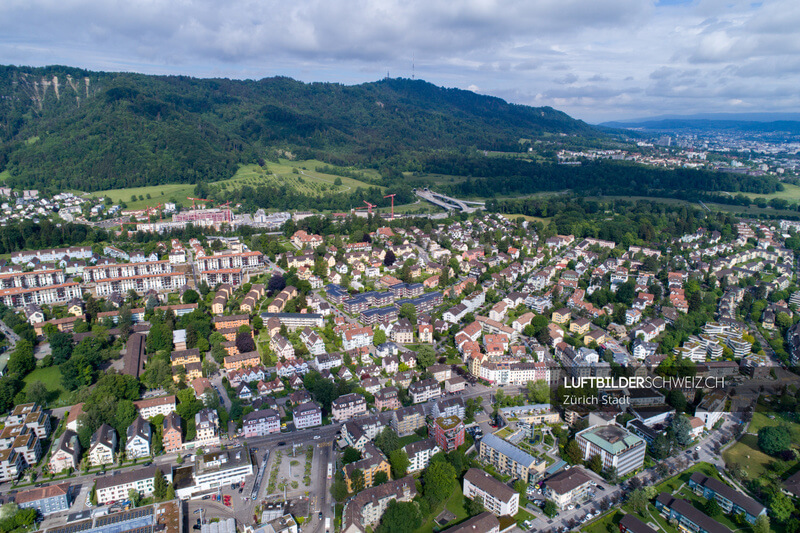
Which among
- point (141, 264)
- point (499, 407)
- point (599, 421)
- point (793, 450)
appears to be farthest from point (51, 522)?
point (793, 450)

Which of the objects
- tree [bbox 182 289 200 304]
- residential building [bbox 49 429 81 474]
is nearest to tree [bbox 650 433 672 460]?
residential building [bbox 49 429 81 474]

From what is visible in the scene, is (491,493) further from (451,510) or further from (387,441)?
(387,441)

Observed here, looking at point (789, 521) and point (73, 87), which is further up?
point (73, 87)

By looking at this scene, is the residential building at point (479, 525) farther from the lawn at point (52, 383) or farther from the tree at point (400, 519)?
the lawn at point (52, 383)

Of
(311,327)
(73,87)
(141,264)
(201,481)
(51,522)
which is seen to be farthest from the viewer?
(73,87)

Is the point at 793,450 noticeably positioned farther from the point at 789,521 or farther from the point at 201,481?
the point at 201,481

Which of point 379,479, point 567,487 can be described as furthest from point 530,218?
point 379,479
